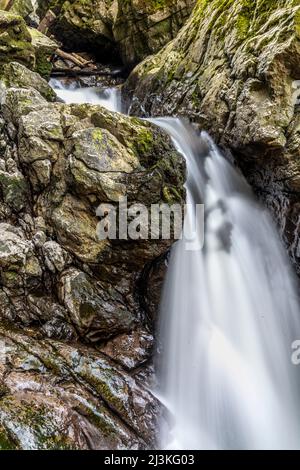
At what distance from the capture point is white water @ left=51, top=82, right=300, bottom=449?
14.3ft

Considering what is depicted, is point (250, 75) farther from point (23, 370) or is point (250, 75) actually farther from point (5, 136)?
point (23, 370)

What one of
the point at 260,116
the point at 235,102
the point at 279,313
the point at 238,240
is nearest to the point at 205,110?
the point at 235,102

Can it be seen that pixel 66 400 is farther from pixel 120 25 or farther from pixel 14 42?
pixel 120 25

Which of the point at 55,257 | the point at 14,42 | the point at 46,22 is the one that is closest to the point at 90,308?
the point at 55,257

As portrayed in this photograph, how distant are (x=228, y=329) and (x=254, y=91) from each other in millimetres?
3765

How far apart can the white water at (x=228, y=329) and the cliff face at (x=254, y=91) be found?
48 centimetres

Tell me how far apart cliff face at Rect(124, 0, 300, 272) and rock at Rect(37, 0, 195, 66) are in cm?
318

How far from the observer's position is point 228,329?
5070mm

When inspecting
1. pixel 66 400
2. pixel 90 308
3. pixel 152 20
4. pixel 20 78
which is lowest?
pixel 66 400

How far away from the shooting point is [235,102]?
6125 mm

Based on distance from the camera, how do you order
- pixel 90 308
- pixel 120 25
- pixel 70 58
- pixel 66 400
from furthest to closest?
pixel 70 58
pixel 120 25
pixel 90 308
pixel 66 400

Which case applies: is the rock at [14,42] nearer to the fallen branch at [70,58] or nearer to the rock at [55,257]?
the rock at [55,257]

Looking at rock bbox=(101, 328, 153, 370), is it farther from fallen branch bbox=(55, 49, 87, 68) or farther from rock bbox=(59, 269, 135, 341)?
fallen branch bbox=(55, 49, 87, 68)

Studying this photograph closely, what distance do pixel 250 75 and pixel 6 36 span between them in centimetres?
511
